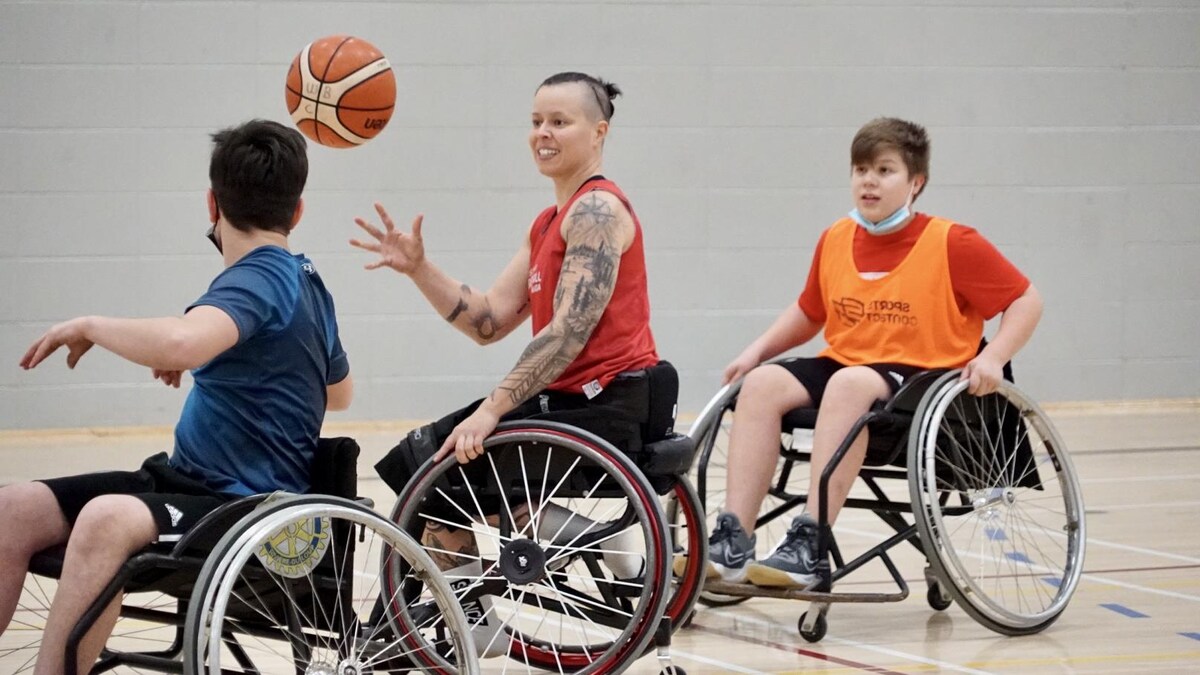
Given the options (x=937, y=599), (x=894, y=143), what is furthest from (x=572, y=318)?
(x=937, y=599)

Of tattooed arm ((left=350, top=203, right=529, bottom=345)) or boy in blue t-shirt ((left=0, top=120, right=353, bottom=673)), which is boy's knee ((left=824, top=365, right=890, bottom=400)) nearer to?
tattooed arm ((left=350, top=203, right=529, bottom=345))

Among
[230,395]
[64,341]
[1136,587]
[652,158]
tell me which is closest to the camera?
[64,341]

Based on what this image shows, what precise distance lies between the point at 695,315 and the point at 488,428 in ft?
11.9

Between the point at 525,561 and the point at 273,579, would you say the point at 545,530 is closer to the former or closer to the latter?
the point at 525,561

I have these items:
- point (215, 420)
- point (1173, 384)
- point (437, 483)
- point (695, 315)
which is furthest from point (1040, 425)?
point (1173, 384)

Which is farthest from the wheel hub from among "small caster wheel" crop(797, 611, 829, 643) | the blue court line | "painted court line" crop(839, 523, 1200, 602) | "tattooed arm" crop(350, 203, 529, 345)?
"painted court line" crop(839, 523, 1200, 602)

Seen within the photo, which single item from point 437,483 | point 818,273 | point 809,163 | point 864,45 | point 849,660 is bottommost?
point 849,660

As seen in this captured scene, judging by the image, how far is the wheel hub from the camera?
2.49 m

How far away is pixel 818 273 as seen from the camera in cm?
344

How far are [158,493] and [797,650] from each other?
55.9 inches

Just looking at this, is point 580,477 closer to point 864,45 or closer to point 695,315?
point 695,315

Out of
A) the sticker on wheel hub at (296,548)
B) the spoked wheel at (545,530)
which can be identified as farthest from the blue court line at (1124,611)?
the sticker on wheel hub at (296,548)

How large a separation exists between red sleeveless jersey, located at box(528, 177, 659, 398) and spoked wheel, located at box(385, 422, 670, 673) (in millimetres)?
174

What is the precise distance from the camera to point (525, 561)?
8.21ft
